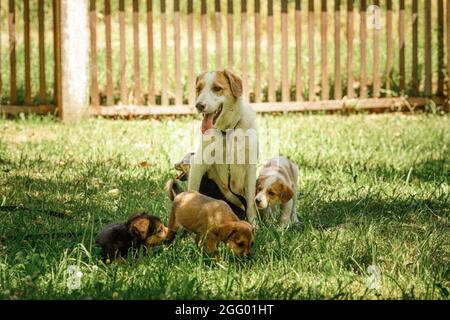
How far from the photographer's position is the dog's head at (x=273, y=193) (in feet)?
18.6

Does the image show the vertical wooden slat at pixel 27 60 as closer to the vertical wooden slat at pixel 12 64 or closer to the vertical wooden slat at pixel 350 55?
the vertical wooden slat at pixel 12 64

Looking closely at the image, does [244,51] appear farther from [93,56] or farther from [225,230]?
[225,230]

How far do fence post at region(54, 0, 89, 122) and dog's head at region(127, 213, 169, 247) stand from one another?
6157 millimetres

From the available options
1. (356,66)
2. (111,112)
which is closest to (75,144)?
(111,112)

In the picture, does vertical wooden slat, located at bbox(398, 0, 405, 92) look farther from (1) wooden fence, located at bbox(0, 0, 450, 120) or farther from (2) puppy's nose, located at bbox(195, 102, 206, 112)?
(2) puppy's nose, located at bbox(195, 102, 206, 112)

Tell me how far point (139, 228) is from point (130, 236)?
0.09 metres

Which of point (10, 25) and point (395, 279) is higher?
point (10, 25)

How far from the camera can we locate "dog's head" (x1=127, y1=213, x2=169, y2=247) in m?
4.75

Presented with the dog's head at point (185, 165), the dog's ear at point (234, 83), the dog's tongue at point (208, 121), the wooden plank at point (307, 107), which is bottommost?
the dog's head at point (185, 165)

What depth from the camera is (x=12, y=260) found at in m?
4.73

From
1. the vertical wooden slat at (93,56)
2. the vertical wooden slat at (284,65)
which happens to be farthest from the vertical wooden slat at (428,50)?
the vertical wooden slat at (93,56)

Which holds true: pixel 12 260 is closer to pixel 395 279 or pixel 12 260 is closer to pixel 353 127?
pixel 395 279
